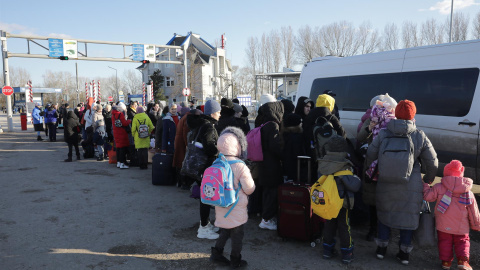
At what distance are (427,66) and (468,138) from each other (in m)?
1.40

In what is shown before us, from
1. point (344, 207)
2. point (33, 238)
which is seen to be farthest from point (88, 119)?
point (344, 207)

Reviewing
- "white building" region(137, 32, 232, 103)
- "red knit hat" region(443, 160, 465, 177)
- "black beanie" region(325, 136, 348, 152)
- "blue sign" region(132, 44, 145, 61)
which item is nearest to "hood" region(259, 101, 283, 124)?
"black beanie" region(325, 136, 348, 152)

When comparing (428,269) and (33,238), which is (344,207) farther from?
(33,238)

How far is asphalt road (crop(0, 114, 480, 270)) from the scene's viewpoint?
4.00 meters

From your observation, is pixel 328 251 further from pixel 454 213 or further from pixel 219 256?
pixel 454 213

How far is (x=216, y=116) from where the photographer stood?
201 inches

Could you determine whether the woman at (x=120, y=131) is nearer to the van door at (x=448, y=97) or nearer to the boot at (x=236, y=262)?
the boot at (x=236, y=262)

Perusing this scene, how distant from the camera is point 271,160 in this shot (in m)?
4.75

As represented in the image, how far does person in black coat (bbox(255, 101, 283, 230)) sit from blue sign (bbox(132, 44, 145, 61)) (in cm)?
2012

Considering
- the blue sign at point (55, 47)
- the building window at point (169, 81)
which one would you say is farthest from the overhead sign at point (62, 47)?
the building window at point (169, 81)

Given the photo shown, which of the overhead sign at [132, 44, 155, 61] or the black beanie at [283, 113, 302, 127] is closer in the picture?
the black beanie at [283, 113, 302, 127]

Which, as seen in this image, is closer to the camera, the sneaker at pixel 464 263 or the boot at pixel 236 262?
the sneaker at pixel 464 263

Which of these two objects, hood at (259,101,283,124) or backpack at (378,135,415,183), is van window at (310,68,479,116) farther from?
hood at (259,101,283,124)

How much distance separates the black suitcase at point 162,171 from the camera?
25.0 ft
